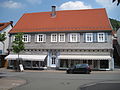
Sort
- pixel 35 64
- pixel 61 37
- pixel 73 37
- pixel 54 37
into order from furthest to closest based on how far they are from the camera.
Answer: pixel 35 64 < pixel 54 37 < pixel 61 37 < pixel 73 37

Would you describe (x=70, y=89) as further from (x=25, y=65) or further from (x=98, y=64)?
(x=25, y=65)

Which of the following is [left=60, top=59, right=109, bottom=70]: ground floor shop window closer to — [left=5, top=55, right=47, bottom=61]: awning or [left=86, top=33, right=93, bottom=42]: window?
[left=86, top=33, right=93, bottom=42]: window

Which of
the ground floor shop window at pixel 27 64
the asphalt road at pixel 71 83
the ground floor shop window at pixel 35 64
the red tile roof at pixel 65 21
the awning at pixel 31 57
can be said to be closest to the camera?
the asphalt road at pixel 71 83

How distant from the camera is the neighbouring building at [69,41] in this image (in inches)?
1286

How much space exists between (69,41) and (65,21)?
16.6 ft

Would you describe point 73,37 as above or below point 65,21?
below

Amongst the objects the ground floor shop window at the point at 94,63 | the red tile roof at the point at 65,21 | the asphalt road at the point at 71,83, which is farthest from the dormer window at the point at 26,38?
the asphalt road at the point at 71,83

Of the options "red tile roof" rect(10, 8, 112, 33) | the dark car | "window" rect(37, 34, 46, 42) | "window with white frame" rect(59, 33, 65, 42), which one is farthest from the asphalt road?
"window" rect(37, 34, 46, 42)

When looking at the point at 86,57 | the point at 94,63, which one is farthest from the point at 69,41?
the point at 94,63

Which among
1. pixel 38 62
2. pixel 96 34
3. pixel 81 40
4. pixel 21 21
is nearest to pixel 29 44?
pixel 38 62

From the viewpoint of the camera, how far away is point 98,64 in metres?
32.9

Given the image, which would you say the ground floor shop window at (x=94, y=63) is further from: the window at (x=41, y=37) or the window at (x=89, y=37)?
the window at (x=41, y=37)

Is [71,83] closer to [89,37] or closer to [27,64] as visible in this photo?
[89,37]

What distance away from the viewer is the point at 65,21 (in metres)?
37.3
